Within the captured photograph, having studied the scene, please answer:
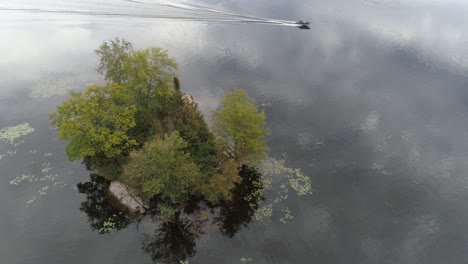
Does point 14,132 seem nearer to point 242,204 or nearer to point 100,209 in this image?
point 100,209

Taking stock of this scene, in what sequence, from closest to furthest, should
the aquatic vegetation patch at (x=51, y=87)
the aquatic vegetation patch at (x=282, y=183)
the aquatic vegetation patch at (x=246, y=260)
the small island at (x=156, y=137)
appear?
1. the aquatic vegetation patch at (x=246, y=260)
2. the small island at (x=156, y=137)
3. the aquatic vegetation patch at (x=282, y=183)
4. the aquatic vegetation patch at (x=51, y=87)

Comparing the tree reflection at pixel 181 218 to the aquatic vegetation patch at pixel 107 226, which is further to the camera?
the aquatic vegetation patch at pixel 107 226

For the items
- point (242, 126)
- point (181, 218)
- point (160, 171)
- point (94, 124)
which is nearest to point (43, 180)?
point (94, 124)

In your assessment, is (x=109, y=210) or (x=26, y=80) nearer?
(x=109, y=210)

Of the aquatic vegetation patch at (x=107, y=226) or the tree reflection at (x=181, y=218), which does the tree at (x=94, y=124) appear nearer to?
the tree reflection at (x=181, y=218)

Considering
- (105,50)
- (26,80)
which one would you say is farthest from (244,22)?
(26,80)

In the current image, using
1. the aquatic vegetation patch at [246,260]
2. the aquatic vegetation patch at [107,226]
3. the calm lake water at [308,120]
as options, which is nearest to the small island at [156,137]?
the aquatic vegetation patch at [107,226]

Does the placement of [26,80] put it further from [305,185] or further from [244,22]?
[305,185]

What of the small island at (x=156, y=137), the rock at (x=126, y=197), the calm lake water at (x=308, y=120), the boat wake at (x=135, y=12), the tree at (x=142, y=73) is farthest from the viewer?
the boat wake at (x=135, y=12)

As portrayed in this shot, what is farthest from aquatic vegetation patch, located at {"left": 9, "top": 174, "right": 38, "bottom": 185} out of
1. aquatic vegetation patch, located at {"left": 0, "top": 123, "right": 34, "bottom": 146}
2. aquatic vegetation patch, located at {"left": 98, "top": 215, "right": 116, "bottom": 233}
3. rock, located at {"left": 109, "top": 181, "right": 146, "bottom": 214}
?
aquatic vegetation patch, located at {"left": 98, "top": 215, "right": 116, "bottom": 233}
